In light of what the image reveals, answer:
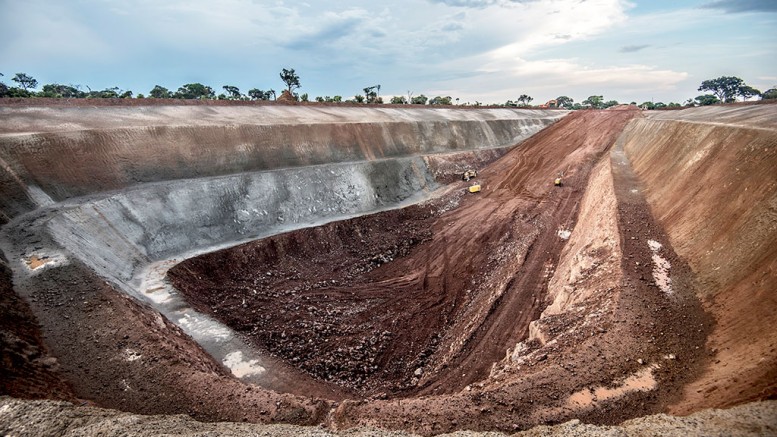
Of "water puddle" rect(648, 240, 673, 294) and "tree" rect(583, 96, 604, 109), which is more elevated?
"tree" rect(583, 96, 604, 109)

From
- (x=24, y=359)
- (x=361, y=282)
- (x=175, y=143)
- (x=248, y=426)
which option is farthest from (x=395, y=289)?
(x=175, y=143)

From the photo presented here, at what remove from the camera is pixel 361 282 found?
683 inches

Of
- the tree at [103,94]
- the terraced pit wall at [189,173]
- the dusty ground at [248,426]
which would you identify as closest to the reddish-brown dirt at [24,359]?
the dusty ground at [248,426]

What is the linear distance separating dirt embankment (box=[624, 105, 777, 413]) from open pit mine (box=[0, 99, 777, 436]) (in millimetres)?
71

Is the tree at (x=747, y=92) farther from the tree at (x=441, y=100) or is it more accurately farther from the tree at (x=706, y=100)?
the tree at (x=441, y=100)

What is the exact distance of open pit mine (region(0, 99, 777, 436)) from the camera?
7234 millimetres

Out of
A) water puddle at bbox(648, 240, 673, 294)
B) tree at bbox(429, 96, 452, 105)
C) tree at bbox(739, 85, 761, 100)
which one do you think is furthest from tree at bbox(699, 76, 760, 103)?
water puddle at bbox(648, 240, 673, 294)

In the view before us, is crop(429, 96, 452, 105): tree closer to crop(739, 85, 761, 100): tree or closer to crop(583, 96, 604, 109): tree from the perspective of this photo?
crop(583, 96, 604, 109): tree

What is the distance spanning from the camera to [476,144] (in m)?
38.6

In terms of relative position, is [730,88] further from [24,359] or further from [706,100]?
[24,359]

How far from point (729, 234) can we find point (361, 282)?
1352 cm

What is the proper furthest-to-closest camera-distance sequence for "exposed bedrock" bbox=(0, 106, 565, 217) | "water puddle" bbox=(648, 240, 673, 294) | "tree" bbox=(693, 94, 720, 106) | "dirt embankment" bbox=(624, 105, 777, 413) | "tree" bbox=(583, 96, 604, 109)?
"tree" bbox=(583, 96, 604, 109) → "tree" bbox=(693, 94, 720, 106) → "exposed bedrock" bbox=(0, 106, 565, 217) → "water puddle" bbox=(648, 240, 673, 294) → "dirt embankment" bbox=(624, 105, 777, 413)

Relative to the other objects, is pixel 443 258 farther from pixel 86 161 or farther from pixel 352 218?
pixel 86 161

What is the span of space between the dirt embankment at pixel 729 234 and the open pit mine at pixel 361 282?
71 mm
